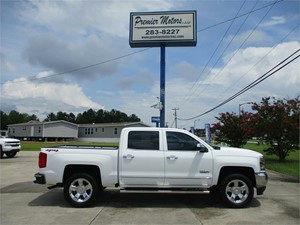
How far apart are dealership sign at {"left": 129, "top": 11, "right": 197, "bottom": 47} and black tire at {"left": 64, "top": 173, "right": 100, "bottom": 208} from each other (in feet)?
44.1

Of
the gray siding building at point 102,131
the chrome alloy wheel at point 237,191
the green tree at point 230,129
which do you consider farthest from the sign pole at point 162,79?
the gray siding building at point 102,131

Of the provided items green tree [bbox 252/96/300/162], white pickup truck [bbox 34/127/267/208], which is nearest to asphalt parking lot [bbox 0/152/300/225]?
white pickup truck [bbox 34/127/267/208]

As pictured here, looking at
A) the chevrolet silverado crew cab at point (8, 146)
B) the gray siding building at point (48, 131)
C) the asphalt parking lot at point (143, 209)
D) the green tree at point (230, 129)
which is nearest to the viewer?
the asphalt parking lot at point (143, 209)

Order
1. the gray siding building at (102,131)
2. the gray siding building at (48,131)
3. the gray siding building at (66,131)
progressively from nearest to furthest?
the gray siding building at (48,131) < the gray siding building at (66,131) < the gray siding building at (102,131)

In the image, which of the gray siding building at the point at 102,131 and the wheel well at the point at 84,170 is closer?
the wheel well at the point at 84,170

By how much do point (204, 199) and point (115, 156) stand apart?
2775mm

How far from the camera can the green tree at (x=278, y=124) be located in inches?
801

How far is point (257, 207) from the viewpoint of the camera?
9.01 m

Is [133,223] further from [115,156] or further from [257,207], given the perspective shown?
[257,207]

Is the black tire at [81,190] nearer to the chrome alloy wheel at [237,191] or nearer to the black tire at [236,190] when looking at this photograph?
the black tire at [236,190]

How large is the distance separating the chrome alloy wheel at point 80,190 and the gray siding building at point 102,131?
6163 centimetres

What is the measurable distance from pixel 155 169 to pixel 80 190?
6.15 ft

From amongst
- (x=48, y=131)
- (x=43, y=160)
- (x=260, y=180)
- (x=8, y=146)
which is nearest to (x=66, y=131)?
(x=48, y=131)

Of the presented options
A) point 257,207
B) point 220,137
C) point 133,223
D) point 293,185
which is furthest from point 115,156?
point 220,137
